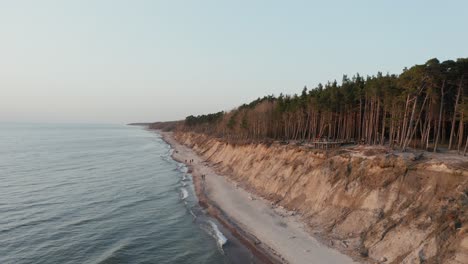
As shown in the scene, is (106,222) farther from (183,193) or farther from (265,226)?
(265,226)

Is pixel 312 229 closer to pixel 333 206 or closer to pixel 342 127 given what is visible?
pixel 333 206

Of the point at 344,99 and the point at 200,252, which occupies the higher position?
the point at 344,99

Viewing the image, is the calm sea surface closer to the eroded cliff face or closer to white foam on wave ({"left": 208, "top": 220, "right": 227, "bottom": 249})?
white foam on wave ({"left": 208, "top": 220, "right": 227, "bottom": 249})

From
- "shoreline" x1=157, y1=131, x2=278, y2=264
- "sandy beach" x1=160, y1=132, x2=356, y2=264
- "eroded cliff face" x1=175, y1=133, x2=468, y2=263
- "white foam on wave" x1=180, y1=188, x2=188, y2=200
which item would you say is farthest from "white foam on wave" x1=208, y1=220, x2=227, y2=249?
"white foam on wave" x1=180, y1=188, x2=188, y2=200

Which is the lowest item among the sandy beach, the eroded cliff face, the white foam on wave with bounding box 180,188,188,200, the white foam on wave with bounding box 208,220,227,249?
the white foam on wave with bounding box 208,220,227,249

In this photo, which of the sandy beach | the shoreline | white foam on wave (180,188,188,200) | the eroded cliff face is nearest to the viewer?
the eroded cliff face

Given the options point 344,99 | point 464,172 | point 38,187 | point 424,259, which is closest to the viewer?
point 424,259

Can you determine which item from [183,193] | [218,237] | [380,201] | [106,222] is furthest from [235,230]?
[183,193]

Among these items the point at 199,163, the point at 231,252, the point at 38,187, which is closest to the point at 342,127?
the point at 199,163
